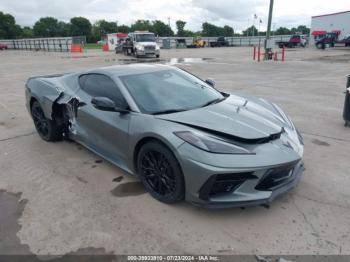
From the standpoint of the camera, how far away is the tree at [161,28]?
9356cm

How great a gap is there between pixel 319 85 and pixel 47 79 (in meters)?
8.71

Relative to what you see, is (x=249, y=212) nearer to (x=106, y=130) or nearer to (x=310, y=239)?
(x=310, y=239)

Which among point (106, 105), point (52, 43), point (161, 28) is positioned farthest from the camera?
point (161, 28)

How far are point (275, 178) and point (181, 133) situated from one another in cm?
97

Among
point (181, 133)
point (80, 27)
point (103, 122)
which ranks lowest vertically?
point (103, 122)

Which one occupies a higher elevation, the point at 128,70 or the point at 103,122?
the point at 128,70

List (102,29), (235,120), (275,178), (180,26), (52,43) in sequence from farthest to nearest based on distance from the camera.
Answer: (180,26) < (102,29) < (52,43) < (235,120) < (275,178)

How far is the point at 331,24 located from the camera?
42.7 metres

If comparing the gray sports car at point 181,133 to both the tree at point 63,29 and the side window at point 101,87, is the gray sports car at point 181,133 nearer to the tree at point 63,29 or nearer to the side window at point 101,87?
the side window at point 101,87

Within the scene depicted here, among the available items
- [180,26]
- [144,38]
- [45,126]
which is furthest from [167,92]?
[180,26]

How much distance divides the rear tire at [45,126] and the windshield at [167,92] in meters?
1.77

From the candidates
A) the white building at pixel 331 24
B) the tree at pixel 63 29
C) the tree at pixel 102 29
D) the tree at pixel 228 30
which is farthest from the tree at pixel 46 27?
the white building at pixel 331 24

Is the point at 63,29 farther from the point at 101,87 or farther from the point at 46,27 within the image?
the point at 101,87

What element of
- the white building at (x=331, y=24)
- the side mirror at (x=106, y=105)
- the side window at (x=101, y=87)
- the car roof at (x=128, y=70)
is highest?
the white building at (x=331, y=24)
